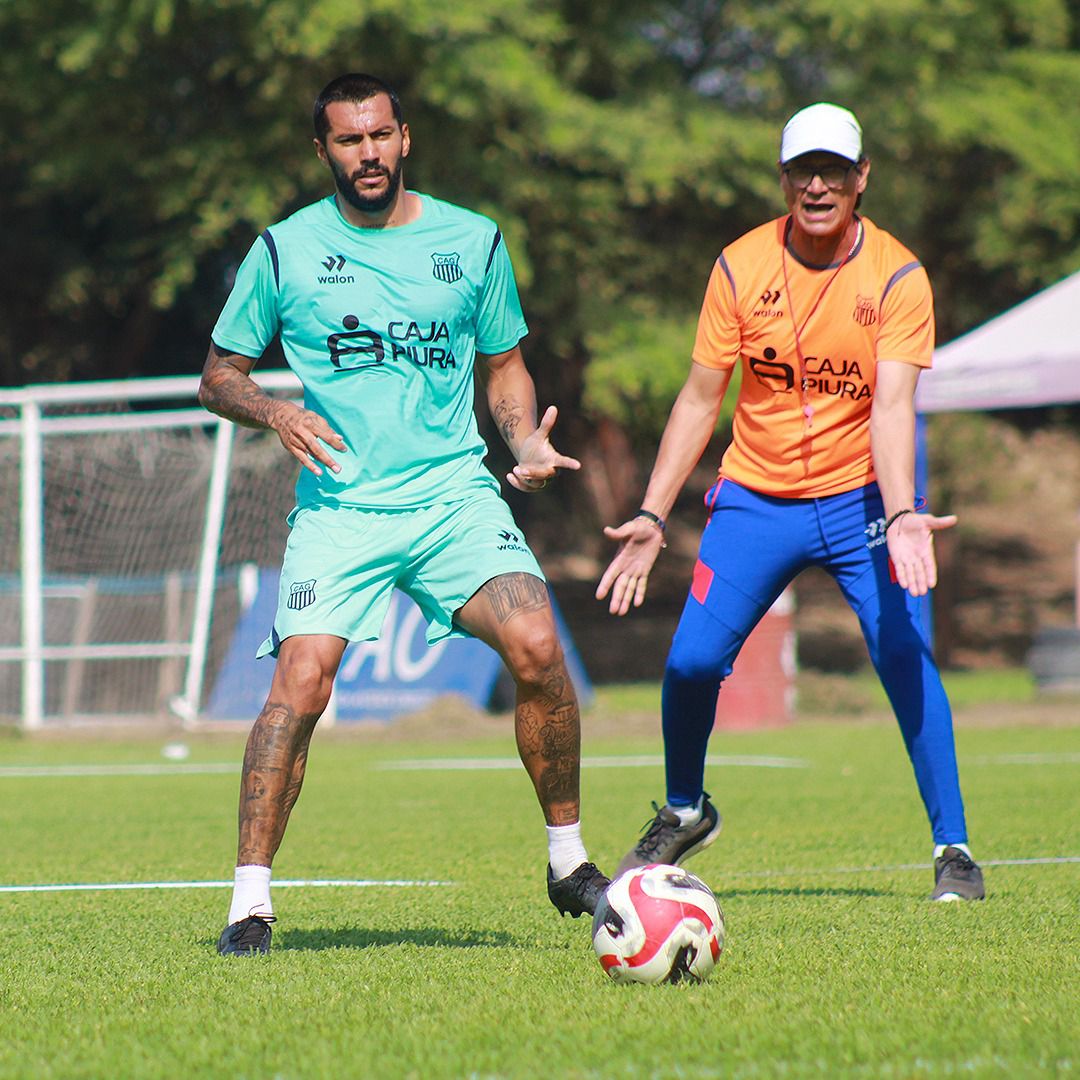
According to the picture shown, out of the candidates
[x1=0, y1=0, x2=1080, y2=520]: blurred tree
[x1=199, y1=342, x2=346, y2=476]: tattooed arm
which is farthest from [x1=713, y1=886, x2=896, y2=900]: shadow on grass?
[x1=0, y1=0, x2=1080, y2=520]: blurred tree

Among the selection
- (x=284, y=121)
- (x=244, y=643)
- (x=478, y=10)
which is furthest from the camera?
(x=284, y=121)

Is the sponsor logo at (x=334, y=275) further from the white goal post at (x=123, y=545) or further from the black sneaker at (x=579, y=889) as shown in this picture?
the white goal post at (x=123, y=545)

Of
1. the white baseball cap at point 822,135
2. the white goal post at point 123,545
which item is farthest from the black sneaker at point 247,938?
the white goal post at point 123,545

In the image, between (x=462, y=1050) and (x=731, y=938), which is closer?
(x=462, y=1050)

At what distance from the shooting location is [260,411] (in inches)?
211

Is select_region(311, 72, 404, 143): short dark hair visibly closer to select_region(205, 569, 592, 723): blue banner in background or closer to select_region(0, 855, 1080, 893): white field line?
select_region(0, 855, 1080, 893): white field line

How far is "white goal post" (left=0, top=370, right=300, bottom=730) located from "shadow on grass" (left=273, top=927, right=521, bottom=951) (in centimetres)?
1154

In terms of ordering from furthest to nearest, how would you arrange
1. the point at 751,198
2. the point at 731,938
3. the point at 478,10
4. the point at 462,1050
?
the point at 751,198
the point at 478,10
the point at 731,938
the point at 462,1050

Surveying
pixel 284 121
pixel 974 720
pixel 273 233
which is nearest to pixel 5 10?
pixel 284 121

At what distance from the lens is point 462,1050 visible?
373 cm

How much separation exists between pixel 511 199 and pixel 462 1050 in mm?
16816

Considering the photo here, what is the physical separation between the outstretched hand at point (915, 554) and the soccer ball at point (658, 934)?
4.78 ft

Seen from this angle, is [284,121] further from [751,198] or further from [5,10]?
[751,198]

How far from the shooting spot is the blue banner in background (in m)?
16.6
